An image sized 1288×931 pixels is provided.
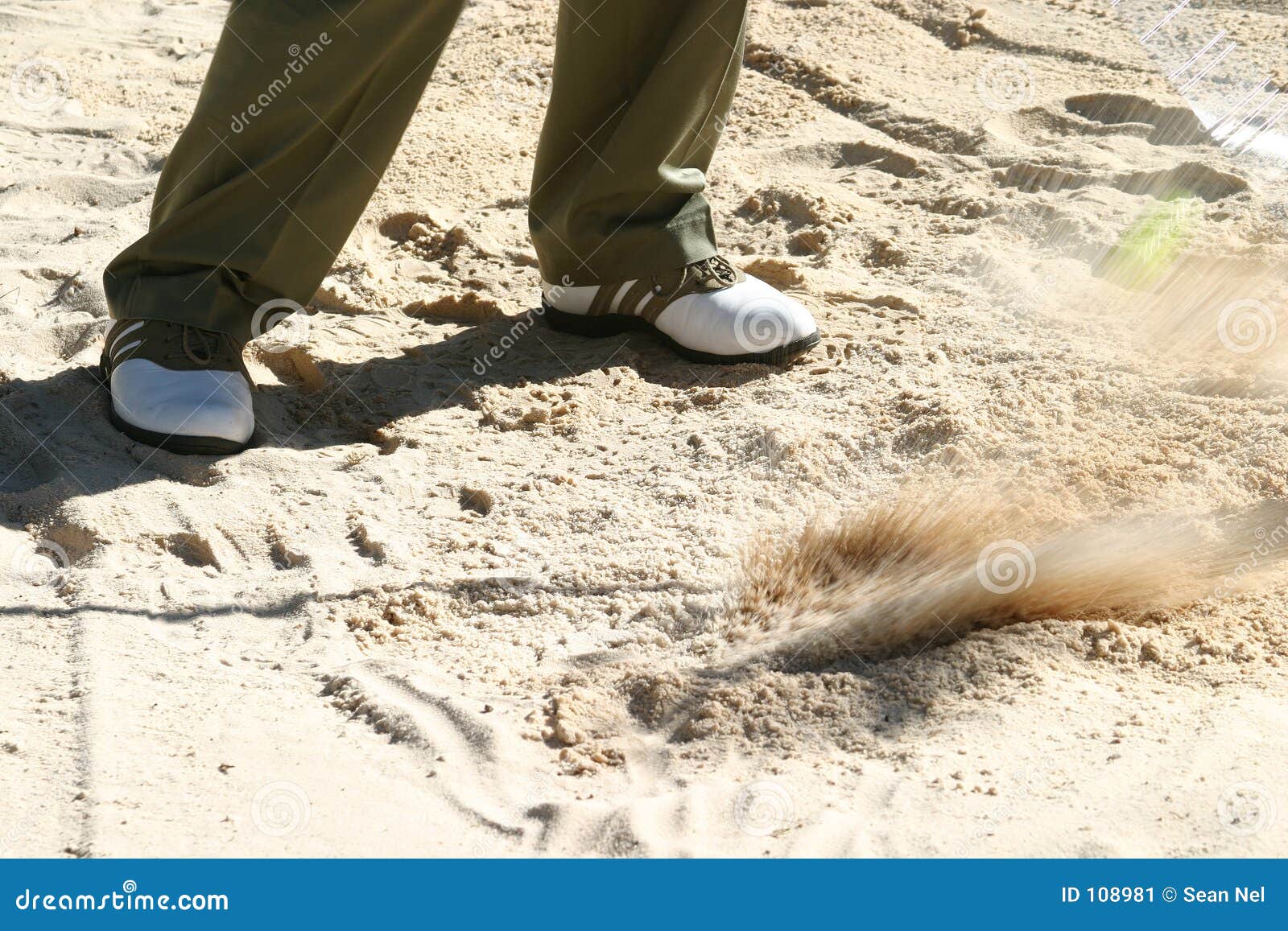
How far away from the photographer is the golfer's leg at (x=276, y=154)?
195cm

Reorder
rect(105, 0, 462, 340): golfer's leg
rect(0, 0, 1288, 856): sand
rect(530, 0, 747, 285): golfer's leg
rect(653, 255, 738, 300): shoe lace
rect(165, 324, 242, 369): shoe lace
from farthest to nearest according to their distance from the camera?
rect(653, 255, 738, 300): shoe lace
rect(530, 0, 747, 285): golfer's leg
rect(165, 324, 242, 369): shoe lace
rect(105, 0, 462, 340): golfer's leg
rect(0, 0, 1288, 856): sand

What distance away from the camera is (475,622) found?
1.78m

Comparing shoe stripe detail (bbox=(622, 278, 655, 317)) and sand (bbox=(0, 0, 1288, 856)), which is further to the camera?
shoe stripe detail (bbox=(622, 278, 655, 317))

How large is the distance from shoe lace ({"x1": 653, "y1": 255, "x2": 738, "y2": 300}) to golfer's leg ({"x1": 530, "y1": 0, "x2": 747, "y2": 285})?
0.07 feet

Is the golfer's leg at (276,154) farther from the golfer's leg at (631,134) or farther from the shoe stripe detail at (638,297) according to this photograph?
the shoe stripe detail at (638,297)

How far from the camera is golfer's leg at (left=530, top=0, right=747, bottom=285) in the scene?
2264mm

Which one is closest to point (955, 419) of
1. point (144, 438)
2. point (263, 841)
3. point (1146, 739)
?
point (1146, 739)

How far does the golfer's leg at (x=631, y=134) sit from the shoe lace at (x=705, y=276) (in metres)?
0.02

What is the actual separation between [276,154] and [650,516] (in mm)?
936

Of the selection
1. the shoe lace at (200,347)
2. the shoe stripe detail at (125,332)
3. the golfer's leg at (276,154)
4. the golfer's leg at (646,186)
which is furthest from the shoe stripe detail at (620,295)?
the shoe stripe detail at (125,332)

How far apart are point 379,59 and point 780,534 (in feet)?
3.60

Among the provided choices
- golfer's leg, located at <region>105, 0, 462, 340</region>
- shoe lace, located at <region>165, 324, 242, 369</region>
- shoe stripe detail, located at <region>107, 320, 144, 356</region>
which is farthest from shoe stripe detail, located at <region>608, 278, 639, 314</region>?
shoe stripe detail, located at <region>107, 320, 144, 356</region>

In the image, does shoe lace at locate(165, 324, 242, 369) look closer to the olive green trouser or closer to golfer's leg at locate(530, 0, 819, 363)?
the olive green trouser

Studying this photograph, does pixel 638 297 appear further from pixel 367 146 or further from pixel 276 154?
pixel 276 154
